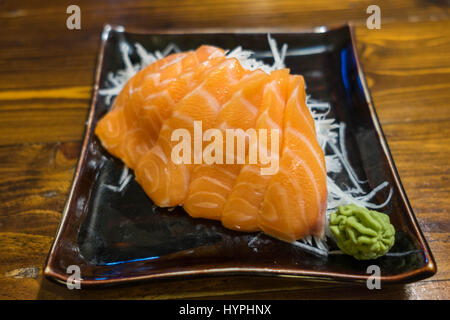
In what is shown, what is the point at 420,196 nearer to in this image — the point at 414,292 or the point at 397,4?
the point at 414,292

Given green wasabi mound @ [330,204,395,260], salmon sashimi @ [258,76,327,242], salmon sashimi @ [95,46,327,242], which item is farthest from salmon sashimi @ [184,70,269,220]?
green wasabi mound @ [330,204,395,260]

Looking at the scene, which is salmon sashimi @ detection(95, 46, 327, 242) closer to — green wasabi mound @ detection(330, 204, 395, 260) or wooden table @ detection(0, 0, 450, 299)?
green wasabi mound @ detection(330, 204, 395, 260)

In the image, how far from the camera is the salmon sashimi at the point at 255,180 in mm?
1847

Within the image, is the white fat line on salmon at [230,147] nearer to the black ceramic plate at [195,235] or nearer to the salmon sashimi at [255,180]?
the salmon sashimi at [255,180]

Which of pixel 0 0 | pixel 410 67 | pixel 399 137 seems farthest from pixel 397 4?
pixel 0 0

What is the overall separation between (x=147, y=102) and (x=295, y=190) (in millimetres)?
916

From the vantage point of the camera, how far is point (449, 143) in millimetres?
2367

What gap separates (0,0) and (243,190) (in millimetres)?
3168

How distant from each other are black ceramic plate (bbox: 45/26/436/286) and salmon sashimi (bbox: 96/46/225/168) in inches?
4.4

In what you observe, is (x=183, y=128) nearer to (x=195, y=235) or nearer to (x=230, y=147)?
(x=230, y=147)

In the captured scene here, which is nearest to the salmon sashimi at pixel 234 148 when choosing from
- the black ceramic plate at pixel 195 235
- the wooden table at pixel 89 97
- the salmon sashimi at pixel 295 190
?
the salmon sashimi at pixel 295 190

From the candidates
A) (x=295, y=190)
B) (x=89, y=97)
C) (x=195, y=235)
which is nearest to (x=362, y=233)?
(x=295, y=190)

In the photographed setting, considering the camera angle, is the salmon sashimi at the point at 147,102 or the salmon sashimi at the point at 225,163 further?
the salmon sashimi at the point at 147,102

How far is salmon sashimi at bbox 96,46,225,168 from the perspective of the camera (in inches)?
80.2
